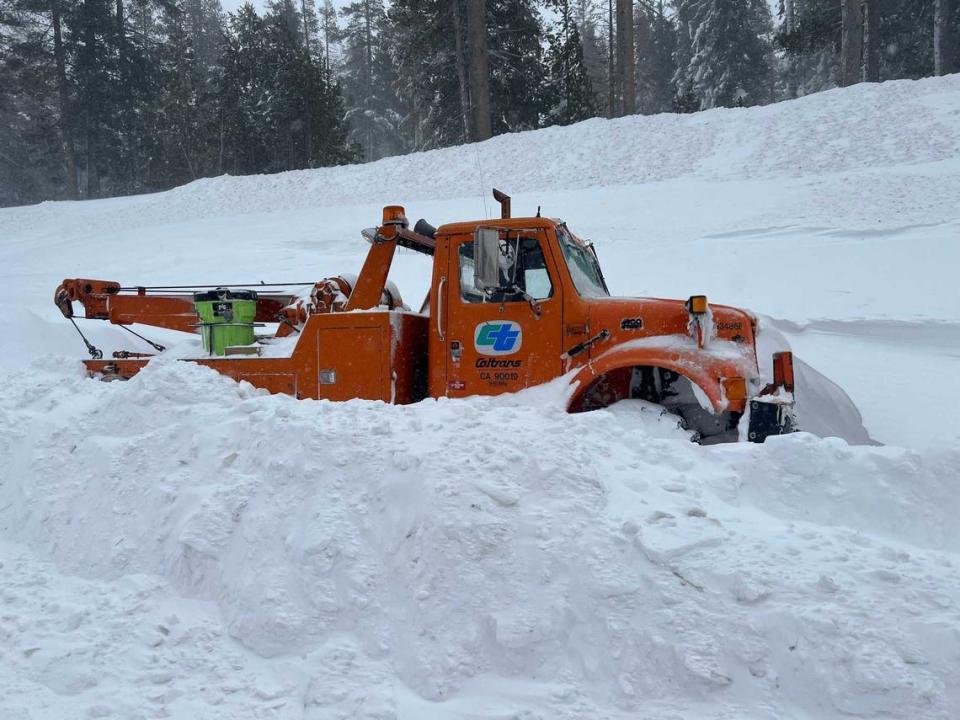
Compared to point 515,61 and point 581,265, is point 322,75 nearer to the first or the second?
point 515,61

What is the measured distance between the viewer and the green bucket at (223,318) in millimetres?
6715

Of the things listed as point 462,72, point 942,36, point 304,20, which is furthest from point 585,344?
point 304,20

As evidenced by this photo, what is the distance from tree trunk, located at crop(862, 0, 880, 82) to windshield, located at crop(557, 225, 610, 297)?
26423 millimetres

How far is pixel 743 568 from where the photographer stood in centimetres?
295

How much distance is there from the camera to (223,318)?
6742mm

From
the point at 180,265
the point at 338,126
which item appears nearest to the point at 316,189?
the point at 180,265

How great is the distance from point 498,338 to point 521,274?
548 millimetres

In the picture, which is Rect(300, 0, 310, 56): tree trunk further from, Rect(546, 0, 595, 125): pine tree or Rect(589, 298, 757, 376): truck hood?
Rect(589, 298, 757, 376): truck hood

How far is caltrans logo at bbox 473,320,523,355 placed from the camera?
18.7 feet

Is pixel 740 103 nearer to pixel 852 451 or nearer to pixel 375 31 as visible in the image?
pixel 375 31

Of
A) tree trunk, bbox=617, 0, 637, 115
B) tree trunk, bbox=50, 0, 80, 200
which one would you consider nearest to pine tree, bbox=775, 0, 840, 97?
tree trunk, bbox=617, 0, 637, 115

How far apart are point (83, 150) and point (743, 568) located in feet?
129

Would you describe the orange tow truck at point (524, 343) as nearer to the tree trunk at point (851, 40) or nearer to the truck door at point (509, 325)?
the truck door at point (509, 325)

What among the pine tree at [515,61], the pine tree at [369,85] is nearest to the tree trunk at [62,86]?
the pine tree at [369,85]
